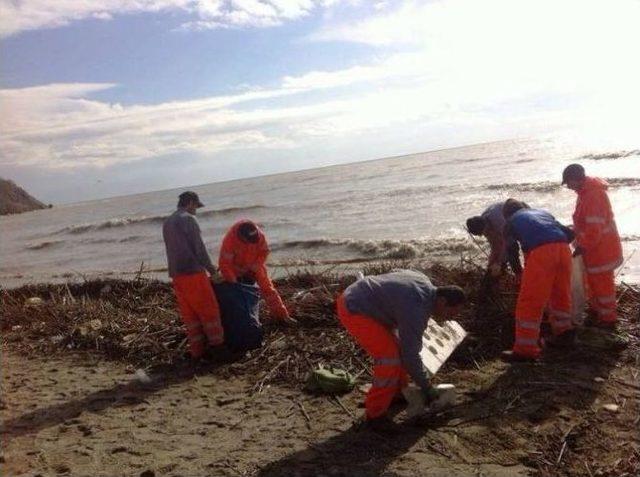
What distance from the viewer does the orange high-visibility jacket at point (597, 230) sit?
592 cm

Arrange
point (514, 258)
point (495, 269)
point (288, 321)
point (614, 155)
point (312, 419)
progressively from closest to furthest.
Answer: point (312, 419) < point (495, 269) < point (514, 258) < point (288, 321) < point (614, 155)

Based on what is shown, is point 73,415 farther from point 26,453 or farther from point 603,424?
point 603,424

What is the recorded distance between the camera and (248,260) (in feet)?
21.6

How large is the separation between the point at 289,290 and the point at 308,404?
3.72m

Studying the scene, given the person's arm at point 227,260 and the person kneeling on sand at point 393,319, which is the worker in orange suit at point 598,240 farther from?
the person's arm at point 227,260

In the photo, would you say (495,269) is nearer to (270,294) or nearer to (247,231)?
(270,294)

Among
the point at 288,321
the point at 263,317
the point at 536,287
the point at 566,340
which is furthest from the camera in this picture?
the point at 263,317

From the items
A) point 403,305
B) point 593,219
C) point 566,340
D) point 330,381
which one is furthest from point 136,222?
point 403,305

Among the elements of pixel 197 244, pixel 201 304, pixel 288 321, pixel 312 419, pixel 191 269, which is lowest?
pixel 312 419

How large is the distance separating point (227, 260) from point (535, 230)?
10.7 ft

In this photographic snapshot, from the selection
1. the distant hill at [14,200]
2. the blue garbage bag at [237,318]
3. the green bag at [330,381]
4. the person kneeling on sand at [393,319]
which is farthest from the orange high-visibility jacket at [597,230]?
the distant hill at [14,200]

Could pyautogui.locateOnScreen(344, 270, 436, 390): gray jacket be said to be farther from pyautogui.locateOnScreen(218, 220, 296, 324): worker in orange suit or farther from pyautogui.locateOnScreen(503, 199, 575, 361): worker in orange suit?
pyautogui.locateOnScreen(218, 220, 296, 324): worker in orange suit

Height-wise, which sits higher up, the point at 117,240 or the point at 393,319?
the point at 393,319

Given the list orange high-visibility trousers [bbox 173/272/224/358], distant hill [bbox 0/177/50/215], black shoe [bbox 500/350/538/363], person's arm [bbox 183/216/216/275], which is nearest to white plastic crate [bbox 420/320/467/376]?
black shoe [bbox 500/350/538/363]
